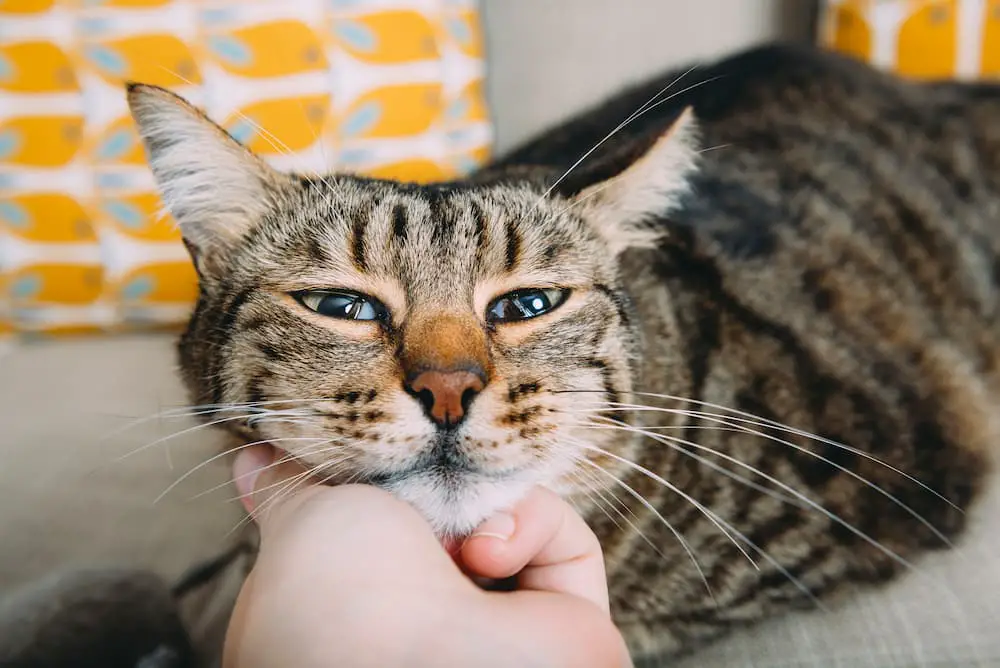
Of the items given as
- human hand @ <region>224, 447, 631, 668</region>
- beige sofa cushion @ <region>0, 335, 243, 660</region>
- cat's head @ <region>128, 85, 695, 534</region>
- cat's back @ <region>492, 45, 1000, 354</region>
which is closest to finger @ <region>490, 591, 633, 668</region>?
human hand @ <region>224, 447, 631, 668</region>

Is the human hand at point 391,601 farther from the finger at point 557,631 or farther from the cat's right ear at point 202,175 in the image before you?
the cat's right ear at point 202,175

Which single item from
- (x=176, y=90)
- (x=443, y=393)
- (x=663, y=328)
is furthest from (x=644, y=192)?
(x=176, y=90)

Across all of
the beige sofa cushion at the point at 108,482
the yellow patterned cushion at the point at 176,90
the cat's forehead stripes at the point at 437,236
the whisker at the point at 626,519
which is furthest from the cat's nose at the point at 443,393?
the yellow patterned cushion at the point at 176,90

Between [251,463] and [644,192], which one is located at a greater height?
A: [644,192]

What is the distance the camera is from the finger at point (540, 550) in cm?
55

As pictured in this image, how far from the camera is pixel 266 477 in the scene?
66 centimetres

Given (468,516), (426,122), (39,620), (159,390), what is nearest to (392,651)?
(468,516)

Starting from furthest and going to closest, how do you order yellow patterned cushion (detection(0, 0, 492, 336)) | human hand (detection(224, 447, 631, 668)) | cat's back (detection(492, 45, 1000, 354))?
1. yellow patterned cushion (detection(0, 0, 492, 336))
2. cat's back (detection(492, 45, 1000, 354))
3. human hand (detection(224, 447, 631, 668))

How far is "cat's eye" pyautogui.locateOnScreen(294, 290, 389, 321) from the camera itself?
67cm

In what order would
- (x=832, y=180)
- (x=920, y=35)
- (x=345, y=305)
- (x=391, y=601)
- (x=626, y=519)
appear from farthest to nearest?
(x=920, y=35) < (x=832, y=180) < (x=626, y=519) < (x=345, y=305) < (x=391, y=601)

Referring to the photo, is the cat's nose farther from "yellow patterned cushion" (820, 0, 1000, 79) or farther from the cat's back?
"yellow patterned cushion" (820, 0, 1000, 79)

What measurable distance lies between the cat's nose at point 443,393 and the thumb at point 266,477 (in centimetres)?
11

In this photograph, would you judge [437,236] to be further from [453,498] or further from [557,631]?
[557,631]

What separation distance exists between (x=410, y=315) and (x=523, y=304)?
0.12 meters
